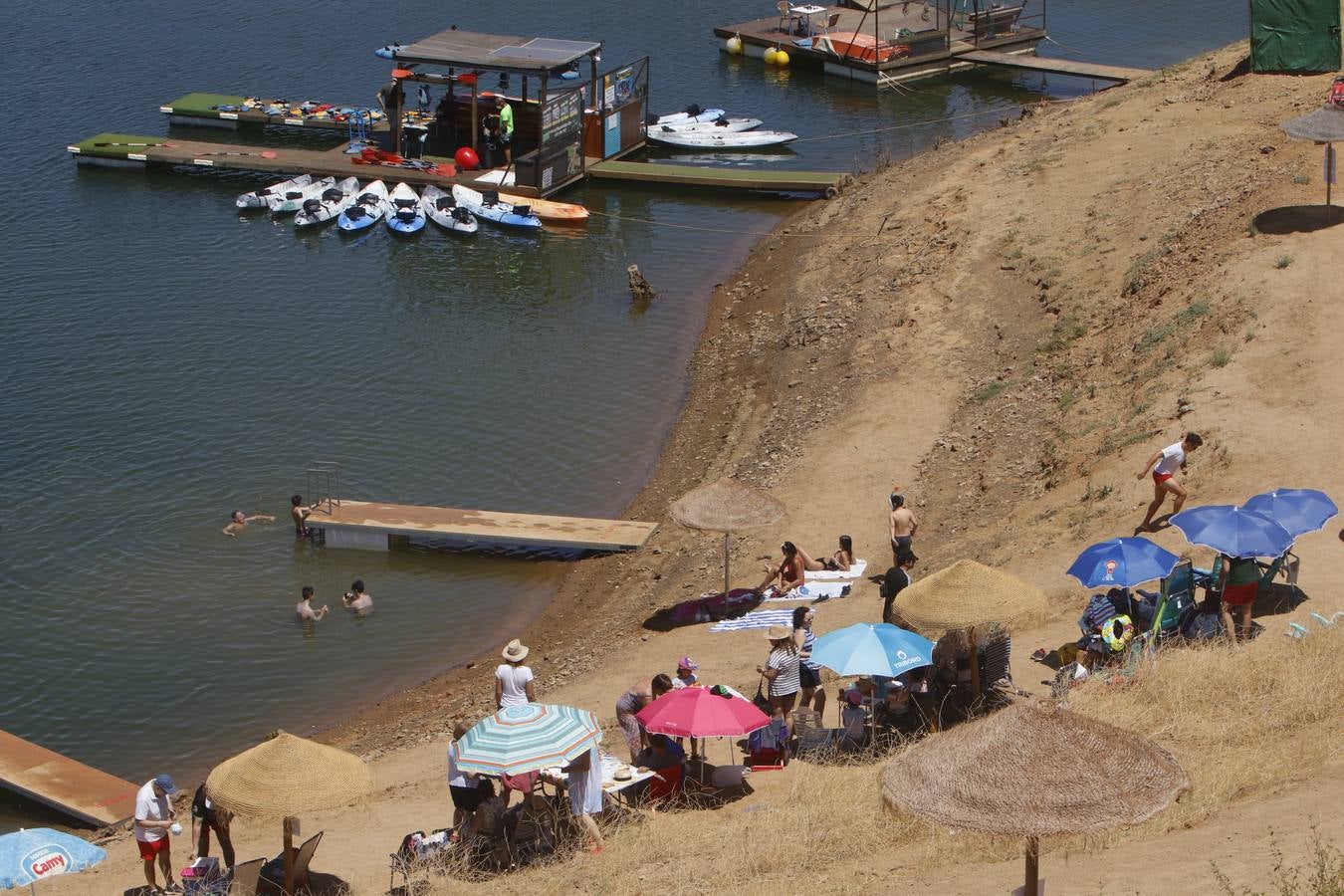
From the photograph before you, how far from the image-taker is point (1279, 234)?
1111 inches

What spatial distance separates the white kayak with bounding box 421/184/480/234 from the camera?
43.6 meters

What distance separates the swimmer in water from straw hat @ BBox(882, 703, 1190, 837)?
18.7 meters

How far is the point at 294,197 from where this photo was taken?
45.9 m

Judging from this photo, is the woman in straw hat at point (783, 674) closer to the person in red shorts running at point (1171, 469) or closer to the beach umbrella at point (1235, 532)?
the beach umbrella at point (1235, 532)

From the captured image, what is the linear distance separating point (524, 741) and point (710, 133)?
3808 centimetres

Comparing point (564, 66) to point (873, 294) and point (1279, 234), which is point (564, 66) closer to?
point (873, 294)

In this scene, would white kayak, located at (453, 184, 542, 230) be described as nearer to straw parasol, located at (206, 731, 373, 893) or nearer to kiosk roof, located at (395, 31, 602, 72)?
kiosk roof, located at (395, 31, 602, 72)

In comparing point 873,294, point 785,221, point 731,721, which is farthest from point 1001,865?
point 785,221

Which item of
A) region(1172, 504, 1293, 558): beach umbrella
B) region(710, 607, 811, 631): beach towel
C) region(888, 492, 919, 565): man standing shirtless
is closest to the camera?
region(1172, 504, 1293, 558): beach umbrella

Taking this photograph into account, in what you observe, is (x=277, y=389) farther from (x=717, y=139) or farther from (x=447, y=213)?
(x=717, y=139)

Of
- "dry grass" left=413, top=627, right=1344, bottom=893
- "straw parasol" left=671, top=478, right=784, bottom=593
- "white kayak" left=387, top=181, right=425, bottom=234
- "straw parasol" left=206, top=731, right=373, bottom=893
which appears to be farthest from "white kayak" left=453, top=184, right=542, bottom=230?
"straw parasol" left=206, top=731, right=373, bottom=893

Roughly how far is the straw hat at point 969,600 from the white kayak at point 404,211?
2895 centimetres

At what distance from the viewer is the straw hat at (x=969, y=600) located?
55.5ft

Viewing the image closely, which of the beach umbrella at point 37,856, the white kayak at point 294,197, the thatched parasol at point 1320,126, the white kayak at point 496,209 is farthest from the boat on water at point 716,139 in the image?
the beach umbrella at point 37,856
